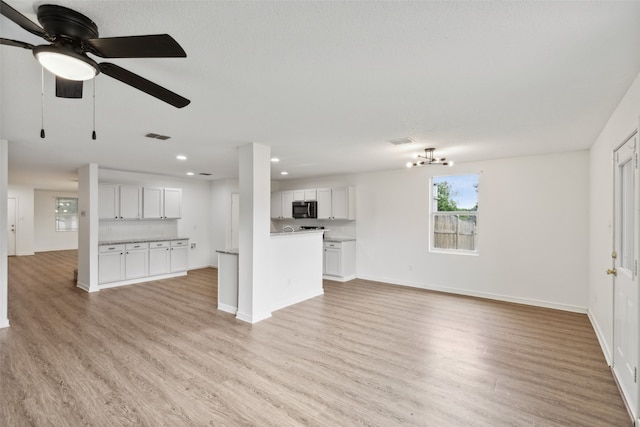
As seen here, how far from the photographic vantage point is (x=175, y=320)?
4.26m

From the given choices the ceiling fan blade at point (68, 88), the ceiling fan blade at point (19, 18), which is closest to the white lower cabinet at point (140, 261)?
the ceiling fan blade at point (68, 88)

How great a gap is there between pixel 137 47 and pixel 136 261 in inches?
247

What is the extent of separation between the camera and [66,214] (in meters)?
12.0

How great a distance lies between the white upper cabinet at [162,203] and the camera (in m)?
7.15

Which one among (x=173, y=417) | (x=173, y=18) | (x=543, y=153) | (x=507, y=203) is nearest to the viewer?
(x=173, y=18)

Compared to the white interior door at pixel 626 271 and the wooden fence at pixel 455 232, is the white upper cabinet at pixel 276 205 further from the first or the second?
the white interior door at pixel 626 271

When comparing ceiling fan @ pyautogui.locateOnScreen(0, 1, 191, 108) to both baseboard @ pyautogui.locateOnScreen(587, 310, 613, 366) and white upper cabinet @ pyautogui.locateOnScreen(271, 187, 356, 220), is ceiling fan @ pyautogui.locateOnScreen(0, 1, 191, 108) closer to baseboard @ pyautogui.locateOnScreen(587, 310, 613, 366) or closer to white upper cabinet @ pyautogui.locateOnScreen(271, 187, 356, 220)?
baseboard @ pyautogui.locateOnScreen(587, 310, 613, 366)

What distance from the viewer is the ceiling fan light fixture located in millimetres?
1407

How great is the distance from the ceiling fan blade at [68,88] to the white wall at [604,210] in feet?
12.2

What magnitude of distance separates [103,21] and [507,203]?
5693mm

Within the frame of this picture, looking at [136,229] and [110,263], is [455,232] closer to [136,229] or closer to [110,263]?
[110,263]

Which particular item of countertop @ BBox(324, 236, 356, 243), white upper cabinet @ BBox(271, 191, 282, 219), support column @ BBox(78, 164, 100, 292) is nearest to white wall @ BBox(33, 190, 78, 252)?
support column @ BBox(78, 164, 100, 292)

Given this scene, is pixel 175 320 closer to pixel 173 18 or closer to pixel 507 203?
pixel 173 18

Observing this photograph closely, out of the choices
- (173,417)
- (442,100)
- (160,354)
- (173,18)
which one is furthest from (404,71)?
(160,354)
